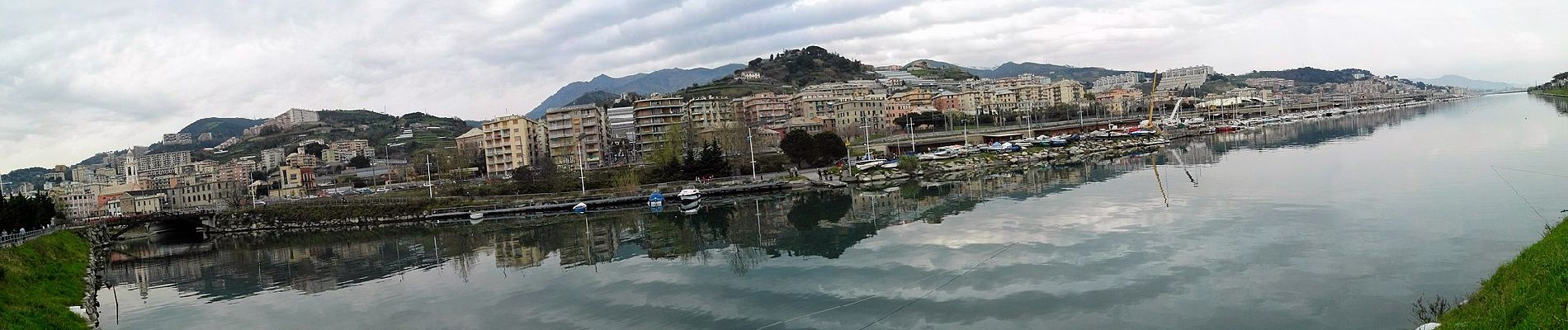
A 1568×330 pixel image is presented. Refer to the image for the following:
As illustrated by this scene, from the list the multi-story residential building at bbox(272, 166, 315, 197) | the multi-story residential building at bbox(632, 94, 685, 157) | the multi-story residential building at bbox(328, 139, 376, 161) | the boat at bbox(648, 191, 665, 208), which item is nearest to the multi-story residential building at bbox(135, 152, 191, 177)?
the multi-story residential building at bbox(328, 139, 376, 161)

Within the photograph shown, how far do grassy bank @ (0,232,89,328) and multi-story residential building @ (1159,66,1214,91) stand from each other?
122 meters

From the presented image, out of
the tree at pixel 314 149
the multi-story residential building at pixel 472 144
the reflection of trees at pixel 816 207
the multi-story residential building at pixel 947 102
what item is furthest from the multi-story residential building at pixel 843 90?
the tree at pixel 314 149

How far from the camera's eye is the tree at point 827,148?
4069 cm

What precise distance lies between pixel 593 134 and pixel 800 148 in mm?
20506

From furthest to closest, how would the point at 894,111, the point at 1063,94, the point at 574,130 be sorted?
the point at 1063,94 < the point at 894,111 < the point at 574,130

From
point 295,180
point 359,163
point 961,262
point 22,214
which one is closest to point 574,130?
point 295,180

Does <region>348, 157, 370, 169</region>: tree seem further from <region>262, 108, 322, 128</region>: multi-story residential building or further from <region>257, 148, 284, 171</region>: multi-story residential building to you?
<region>262, 108, 322, 128</region>: multi-story residential building

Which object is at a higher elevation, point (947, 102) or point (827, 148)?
point (947, 102)

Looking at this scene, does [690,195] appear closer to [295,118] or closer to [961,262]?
[961,262]

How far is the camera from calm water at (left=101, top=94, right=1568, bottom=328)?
35.0 ft

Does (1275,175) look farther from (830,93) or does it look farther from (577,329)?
(830,93)

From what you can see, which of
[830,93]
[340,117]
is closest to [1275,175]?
[830,93]

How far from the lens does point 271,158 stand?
8625cm

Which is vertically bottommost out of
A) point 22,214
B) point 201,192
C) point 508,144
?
point 22,214
